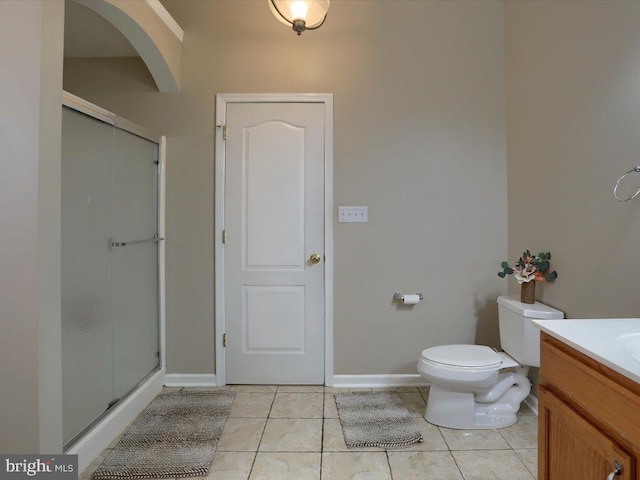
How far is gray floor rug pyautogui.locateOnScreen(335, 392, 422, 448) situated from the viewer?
182 centimetres

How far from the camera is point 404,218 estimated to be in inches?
97.5

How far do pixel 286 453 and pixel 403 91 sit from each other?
2329mm

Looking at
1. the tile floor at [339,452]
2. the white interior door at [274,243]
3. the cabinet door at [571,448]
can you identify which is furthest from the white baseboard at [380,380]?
the cabinet door at [571,448]

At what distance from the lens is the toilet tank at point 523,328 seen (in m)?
1.89

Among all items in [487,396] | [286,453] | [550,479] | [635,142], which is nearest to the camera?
[550,479]

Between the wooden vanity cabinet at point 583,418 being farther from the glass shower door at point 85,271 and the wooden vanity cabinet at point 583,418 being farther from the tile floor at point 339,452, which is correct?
the glass shower door at point 85,271

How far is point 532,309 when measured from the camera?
1.94 metres

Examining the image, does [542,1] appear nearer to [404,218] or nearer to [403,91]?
[403,91]

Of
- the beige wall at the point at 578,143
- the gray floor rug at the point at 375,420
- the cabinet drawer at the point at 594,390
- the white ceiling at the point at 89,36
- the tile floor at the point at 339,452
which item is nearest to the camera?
the cabinet drawer at the point at 594,390

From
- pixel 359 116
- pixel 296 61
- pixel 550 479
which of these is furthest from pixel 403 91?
pixel 550 479

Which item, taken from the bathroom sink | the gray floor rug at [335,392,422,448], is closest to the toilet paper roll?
the gray floor rug at [335,392,422,448]

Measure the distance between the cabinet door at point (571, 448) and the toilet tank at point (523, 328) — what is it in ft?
2.85

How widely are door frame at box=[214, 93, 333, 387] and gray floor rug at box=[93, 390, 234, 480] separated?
1.00 ft

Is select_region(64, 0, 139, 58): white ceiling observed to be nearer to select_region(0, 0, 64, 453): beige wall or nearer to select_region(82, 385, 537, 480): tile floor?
select_region(0, 0, 64, 453): beige wall
